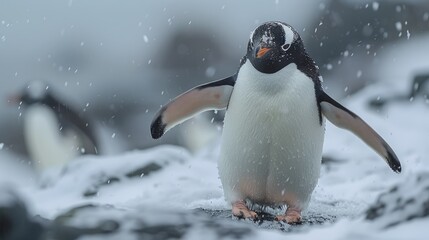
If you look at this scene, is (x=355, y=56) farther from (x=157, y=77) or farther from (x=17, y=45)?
(x=17, y=45)

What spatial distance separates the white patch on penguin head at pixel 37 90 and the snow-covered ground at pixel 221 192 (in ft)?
2.89

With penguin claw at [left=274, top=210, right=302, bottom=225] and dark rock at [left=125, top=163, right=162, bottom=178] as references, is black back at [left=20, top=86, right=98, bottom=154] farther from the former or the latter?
penguin claw at [left=274, top=210, right=302, bottom=225]

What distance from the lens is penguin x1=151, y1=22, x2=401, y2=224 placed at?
3.06 meters

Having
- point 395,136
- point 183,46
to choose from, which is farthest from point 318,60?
point 395,136

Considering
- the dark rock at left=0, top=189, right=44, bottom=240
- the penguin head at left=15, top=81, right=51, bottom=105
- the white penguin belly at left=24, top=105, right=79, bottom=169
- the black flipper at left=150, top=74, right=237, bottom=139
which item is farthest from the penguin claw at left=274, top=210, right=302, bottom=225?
the penguin head at left=15, top=81, right=51, bottom=105

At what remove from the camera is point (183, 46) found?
13.7 meters

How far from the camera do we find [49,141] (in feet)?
26.6

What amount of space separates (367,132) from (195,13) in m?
12.2

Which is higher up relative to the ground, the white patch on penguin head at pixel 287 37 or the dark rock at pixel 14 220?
the white patch on penguin head at pixel 287 37

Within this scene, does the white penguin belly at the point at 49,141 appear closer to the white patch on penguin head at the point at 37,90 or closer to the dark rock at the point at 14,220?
the white patch on penguin head at the point at 37,90

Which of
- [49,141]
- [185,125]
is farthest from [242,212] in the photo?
[185,125]

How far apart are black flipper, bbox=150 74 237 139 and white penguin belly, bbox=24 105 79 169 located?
4.82m

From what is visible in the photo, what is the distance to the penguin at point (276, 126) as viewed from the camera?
120 inches

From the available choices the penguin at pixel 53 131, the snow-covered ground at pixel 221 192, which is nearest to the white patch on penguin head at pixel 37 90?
the penguin at pixel 53 131
